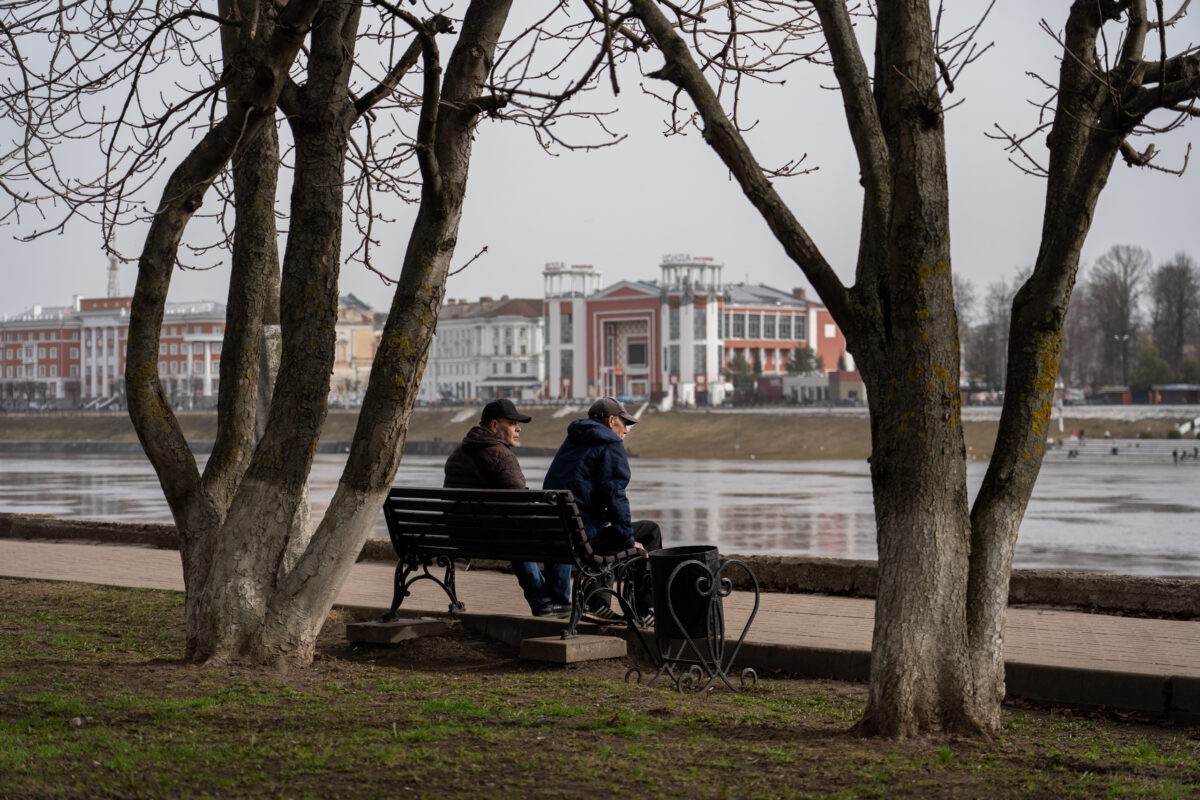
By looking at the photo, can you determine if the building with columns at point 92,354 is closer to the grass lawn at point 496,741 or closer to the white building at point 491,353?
the white building at point 491,353

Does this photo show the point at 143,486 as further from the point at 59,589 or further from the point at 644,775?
the point at 644,775

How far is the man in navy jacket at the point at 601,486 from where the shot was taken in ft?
23.3

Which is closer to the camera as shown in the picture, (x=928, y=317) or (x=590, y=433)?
(x=928, y=317)

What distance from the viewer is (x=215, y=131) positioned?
23.0 feet

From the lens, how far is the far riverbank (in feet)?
217

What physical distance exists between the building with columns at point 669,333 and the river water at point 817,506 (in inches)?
2360

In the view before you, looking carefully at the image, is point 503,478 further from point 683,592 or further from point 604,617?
point 683,592

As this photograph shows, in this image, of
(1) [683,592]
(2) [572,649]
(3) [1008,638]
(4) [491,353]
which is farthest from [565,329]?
(1) [683,592]

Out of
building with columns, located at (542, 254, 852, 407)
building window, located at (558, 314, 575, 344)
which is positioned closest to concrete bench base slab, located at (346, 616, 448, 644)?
building with columns, located at (542, 254, 852, 407)

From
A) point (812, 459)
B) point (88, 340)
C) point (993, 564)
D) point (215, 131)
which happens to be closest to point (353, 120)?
point (215, 131)

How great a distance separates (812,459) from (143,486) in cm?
3073

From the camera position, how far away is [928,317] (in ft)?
16.2

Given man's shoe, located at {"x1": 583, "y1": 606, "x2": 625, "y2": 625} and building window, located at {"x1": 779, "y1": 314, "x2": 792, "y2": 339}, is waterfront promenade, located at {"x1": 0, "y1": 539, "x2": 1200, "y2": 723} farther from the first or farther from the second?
building window, located at {"x1": 779, "y1": 314, "x2": 792, "y2": 339}

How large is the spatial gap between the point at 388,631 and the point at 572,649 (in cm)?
113
